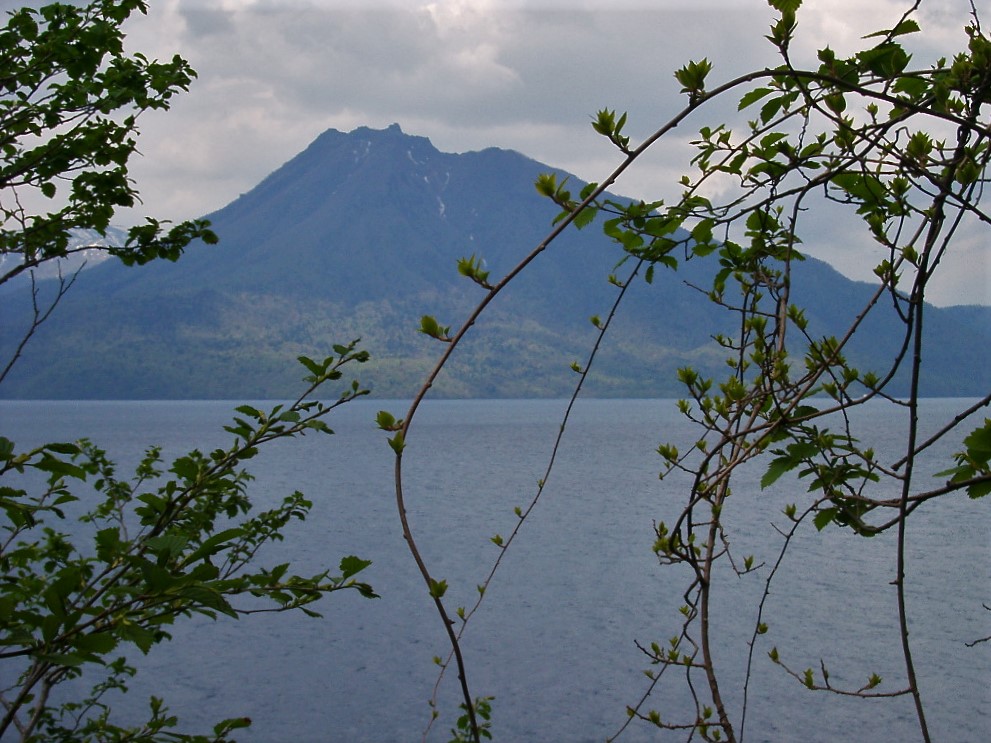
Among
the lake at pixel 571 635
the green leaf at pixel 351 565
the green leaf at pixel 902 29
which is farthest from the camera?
the lake at pixel 571 635

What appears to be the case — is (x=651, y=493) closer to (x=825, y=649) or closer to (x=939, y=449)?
(x=825, y=649)

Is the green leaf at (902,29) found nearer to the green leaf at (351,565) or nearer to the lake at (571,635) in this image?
the green leaf at (351,565)

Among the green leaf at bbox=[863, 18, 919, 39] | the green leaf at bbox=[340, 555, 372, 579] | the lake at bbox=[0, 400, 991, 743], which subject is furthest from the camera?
the lake at bbox=[0, 400, 991, 743]

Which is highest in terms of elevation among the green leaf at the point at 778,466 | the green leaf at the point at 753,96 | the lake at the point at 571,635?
the green leaf at the point at 753,96

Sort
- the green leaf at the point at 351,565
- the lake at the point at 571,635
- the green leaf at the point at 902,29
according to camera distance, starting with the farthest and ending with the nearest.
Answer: the lake at the point at 571,635 → the green leaf at the point at 351,565 → the green leaf at the point at 902,29

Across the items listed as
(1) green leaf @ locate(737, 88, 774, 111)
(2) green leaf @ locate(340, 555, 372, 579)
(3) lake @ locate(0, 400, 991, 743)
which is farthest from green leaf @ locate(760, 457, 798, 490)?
(3) lake @ locate(0, 400, 991, 743)

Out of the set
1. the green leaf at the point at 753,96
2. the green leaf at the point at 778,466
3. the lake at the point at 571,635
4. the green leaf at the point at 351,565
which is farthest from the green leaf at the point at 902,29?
the lake at the point at 571,635

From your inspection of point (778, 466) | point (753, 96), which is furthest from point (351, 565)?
point (753, 96)

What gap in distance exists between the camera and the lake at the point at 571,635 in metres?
19.5

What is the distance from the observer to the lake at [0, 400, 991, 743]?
1948cm

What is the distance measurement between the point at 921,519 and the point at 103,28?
53342 millimetres

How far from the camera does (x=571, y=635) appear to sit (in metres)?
26.4

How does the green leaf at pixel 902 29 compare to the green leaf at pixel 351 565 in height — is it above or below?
above

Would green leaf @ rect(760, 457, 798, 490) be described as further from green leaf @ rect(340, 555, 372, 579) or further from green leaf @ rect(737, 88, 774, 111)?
green leaf @ rect(340, 555, 372, 579)
